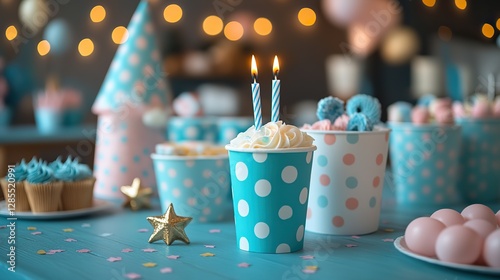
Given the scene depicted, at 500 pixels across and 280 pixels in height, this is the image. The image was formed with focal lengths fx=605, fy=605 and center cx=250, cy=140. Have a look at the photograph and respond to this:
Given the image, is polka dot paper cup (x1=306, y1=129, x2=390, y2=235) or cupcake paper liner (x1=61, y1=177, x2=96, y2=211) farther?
cupcake paper liner (x1=61, y1=177, x2=96, y2=211)

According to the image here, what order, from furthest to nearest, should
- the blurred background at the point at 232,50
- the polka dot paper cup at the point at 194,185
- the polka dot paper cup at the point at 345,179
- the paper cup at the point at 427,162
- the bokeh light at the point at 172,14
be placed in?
the bokeh light at the point at 172,14, the blurred background at the point at 232,50, the paper cup at the point at 427,162, the polka dot paper cup at the point at 194,185, the polka dot paper cup at the point at 345,179

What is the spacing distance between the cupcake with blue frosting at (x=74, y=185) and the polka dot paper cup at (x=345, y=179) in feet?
1.77

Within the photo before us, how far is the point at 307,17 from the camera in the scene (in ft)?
13.1

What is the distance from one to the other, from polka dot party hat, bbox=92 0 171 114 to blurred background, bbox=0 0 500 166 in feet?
5.81

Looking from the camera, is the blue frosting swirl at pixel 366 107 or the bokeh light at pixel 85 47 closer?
the blue frosting swirl at pixel 366 107

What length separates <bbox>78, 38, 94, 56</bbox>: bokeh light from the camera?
372 cm

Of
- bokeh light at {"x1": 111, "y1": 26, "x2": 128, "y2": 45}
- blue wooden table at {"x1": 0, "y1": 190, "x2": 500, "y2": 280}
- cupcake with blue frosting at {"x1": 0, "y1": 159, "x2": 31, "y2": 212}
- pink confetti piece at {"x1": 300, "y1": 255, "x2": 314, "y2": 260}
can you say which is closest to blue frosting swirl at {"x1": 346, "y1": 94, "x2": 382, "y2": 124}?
blue wooden table at {"x1": 0, "y1": 190, "x2": 500, "y2": 280}

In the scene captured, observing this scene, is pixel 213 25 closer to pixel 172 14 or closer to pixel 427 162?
pixel 172 14

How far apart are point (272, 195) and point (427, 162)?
60cm

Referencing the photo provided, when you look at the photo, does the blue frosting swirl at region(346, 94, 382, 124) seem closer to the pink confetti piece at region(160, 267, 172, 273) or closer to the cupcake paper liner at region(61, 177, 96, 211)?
the pink confetti piece at region(160, 267, 172, 273)

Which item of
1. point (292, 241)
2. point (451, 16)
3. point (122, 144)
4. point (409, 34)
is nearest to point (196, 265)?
point (292, 241)

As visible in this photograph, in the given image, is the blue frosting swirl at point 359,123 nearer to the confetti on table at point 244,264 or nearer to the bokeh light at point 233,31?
the confetti on table at point 244,264

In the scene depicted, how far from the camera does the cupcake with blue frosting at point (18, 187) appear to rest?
1327 mm

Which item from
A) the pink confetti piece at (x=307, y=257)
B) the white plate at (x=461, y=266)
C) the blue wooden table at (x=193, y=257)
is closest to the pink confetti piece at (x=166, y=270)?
the blue wooden table at (x=193, y=257)
